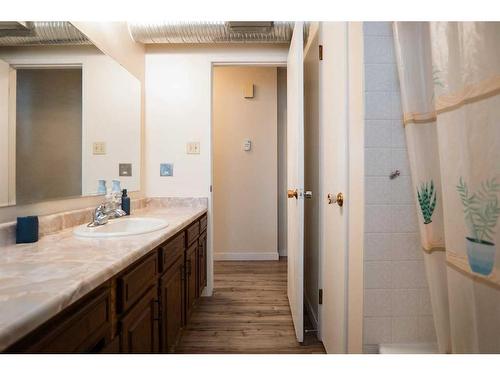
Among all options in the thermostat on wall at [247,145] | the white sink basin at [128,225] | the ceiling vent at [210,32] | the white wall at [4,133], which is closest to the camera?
the white wall at [4,133]

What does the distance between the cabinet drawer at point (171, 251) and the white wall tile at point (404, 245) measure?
95 centimetres

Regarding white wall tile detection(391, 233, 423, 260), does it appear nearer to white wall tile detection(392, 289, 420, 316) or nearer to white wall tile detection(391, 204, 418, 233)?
white wall tile detection(391, 204, 418, 233)

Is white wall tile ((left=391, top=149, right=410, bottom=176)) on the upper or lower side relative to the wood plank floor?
upper

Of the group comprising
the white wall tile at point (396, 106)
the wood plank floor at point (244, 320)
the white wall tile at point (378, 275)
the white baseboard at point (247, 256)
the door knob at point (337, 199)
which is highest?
the white wall tile at point (396, 106)

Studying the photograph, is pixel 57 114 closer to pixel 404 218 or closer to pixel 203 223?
pixel 203 223

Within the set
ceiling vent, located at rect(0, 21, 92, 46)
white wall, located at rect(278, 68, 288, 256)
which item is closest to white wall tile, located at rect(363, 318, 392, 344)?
ceiling vent, located at rect(0, 21, 92, 46)

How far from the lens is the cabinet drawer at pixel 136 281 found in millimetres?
748

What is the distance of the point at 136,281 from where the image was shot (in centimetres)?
83

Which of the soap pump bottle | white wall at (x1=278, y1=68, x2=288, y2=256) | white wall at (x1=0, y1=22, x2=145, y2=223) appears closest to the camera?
white wall at (x1=0, y1=22, x2=145, y2=223)

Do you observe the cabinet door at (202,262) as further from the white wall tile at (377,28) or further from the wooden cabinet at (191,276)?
the white wall tile at (377,28)

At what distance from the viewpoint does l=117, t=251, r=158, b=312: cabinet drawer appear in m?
0.75

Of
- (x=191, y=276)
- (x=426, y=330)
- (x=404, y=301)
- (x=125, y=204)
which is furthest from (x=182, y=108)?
(x=426, y=330)

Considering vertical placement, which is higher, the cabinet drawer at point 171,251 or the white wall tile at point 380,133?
the white wall tile at point 380,133

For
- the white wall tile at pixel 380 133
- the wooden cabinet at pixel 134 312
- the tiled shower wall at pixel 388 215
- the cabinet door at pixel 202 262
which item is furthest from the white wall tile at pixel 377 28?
the cabinet door at pixel 202 262
